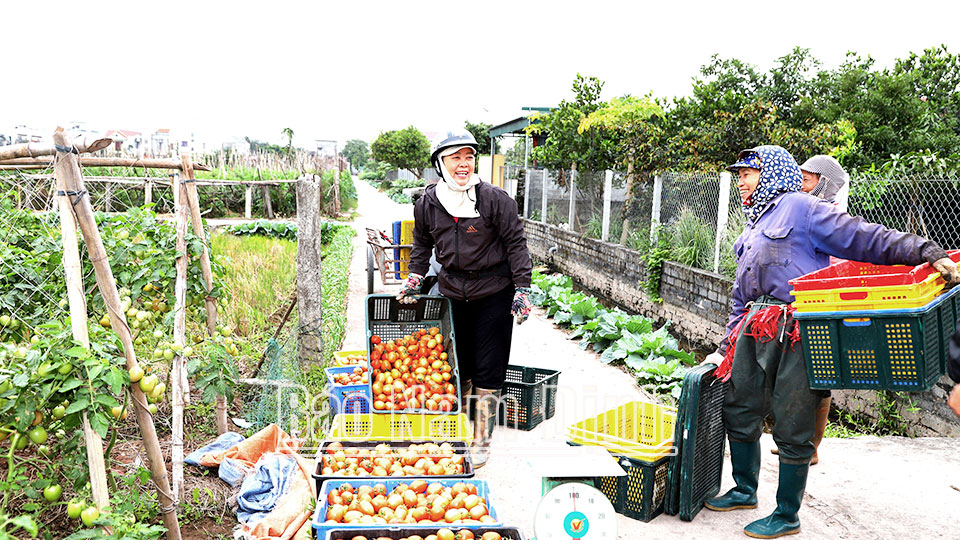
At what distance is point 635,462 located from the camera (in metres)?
3.56

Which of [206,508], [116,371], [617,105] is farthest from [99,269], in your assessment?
[617,105]

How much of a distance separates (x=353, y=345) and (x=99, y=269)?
4817mm

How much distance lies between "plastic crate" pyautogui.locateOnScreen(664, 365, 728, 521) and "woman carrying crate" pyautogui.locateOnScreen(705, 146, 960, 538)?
11 centimetres

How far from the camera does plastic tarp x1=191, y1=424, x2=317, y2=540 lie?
3.24 meters

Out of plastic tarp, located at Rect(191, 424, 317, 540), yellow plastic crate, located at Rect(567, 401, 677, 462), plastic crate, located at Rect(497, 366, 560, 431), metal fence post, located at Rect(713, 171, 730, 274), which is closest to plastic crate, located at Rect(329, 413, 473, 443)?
plastic tarp, located at Rect(191, 424, 317, 540)

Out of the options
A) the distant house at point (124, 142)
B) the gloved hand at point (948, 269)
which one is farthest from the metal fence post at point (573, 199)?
the gloved hand at point (948, 269)

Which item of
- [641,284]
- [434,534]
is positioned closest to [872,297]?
[434,534]

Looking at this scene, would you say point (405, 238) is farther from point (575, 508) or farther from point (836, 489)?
point (575, 508)

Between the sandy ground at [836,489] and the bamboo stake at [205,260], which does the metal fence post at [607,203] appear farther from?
the bamboo stake at [205,260]

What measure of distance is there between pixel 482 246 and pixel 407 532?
6.19 ft

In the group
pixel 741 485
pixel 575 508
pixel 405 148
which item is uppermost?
pixel 405 148

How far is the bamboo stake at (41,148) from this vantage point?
8.00 ft

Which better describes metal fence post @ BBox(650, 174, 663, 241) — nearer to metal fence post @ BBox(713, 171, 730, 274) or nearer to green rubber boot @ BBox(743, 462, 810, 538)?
metal fence post @ BBox(713, 171, 730, 274)

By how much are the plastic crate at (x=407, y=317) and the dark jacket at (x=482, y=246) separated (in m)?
0.30
